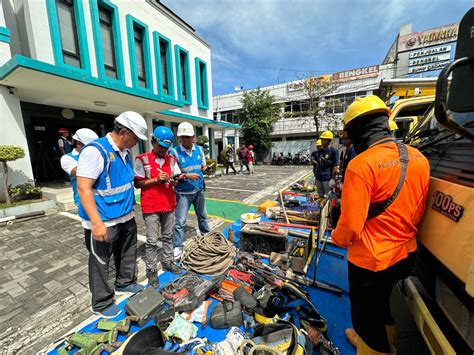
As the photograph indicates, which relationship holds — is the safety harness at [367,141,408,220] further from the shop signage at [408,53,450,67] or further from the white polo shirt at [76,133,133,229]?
the shop signage at [408,53,450,67]

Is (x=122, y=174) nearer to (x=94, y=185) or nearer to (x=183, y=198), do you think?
(x=94, y=185)

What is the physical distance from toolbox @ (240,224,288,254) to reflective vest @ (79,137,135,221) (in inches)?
75.6

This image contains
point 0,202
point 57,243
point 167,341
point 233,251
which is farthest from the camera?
point 0,202

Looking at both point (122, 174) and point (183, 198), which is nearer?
point (122, 174)

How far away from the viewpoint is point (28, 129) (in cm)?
809

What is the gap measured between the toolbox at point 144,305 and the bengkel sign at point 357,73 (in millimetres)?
26658

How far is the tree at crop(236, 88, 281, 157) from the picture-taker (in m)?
22.5

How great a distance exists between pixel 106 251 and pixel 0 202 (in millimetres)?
6278

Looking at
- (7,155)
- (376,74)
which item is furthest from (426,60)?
(7,155)

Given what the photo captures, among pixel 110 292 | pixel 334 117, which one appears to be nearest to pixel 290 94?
pixel 334 117

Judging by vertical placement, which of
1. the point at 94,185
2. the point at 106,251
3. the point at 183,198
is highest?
the point at 94,185

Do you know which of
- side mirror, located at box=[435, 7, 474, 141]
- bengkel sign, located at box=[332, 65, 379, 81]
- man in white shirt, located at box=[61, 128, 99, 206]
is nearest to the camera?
side mirror, located at box=[435, 7, 474, 141]

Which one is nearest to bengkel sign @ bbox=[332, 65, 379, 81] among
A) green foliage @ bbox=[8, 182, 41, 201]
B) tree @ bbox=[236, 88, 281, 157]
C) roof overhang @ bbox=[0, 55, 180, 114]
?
tree @ bbox=[236, 88, 281, 157]

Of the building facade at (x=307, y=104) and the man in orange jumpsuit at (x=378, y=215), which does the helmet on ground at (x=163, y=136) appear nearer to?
the man in orange jumpsuit at (x=378, y=215)
